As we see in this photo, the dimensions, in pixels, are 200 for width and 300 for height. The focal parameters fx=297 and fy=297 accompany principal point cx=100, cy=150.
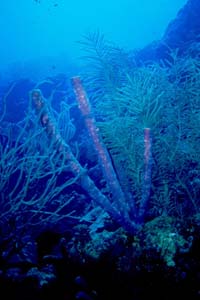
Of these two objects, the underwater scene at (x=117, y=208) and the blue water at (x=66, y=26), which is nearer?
the underwater scene at (x=117, y=208)

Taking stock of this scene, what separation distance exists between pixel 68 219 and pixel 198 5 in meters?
11.6

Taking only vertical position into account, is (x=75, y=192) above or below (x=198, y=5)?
below

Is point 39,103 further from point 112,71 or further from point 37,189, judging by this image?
point 112,71

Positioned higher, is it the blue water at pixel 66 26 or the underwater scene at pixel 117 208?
the blue water at pixel 66 26

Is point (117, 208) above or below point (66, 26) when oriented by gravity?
below

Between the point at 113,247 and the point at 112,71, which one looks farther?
the point at 112,71

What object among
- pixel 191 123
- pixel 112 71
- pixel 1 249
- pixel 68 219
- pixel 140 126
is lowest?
pixel 68 219

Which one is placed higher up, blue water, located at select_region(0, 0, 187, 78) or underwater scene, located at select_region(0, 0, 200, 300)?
blue water, located at select_region(0, 0, 187, 78)

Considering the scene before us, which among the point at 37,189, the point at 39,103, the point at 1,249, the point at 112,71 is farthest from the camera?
the point at 112,71

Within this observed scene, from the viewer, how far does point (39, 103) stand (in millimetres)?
3209

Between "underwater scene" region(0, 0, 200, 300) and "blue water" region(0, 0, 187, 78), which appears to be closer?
"underwater scene" region(0, 0, 200, 300)

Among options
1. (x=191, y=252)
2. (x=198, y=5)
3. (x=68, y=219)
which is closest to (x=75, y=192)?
(x=68, y=219)

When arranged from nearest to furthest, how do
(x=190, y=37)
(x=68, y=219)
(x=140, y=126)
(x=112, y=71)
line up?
(x=140, y=126) < (x=68, y=219) < (x=112, y=71) < (x=190, y=37)

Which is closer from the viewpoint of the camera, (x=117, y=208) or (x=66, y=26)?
(x=117, y=208)
